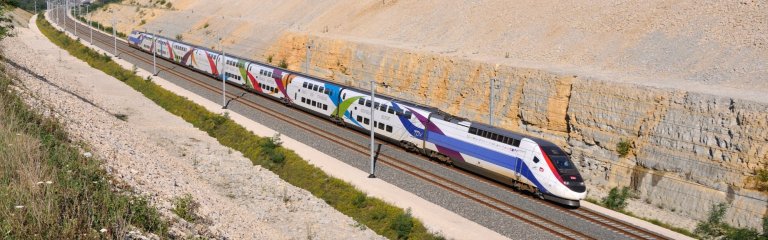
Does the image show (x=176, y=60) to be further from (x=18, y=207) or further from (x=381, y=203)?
(x=18, y=207)

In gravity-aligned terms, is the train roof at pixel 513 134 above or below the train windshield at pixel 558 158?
above

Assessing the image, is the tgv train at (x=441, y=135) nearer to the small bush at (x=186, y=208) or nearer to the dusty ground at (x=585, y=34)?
the dusty ground at (x=585, y=34)

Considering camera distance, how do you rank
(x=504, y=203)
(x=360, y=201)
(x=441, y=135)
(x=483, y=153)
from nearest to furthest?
(x=504, y=203) → (x=360, y=201) → (x=483, y=153) → (x=441, y=135)

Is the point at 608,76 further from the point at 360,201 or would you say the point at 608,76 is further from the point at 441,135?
the point at 360,201

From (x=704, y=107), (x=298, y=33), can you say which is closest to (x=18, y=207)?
(x=704, y=107)

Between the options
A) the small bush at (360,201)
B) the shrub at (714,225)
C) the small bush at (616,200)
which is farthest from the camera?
the small bush at (616,200)

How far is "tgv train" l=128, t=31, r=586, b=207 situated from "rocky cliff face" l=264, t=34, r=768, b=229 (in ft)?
14.8

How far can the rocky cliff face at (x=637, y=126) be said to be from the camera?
2655cm

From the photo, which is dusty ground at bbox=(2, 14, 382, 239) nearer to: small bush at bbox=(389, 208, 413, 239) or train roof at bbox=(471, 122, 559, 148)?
small bush at bbox=(389, 208, 413, 239)

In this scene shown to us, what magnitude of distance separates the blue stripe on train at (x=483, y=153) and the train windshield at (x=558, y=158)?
3.66ft

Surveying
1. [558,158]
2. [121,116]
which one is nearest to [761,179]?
[558,158]

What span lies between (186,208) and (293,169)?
456 inches

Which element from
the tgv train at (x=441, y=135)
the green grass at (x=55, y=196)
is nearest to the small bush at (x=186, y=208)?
the green grass at (x=55, y=196)

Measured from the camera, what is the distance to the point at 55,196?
48.3ft
